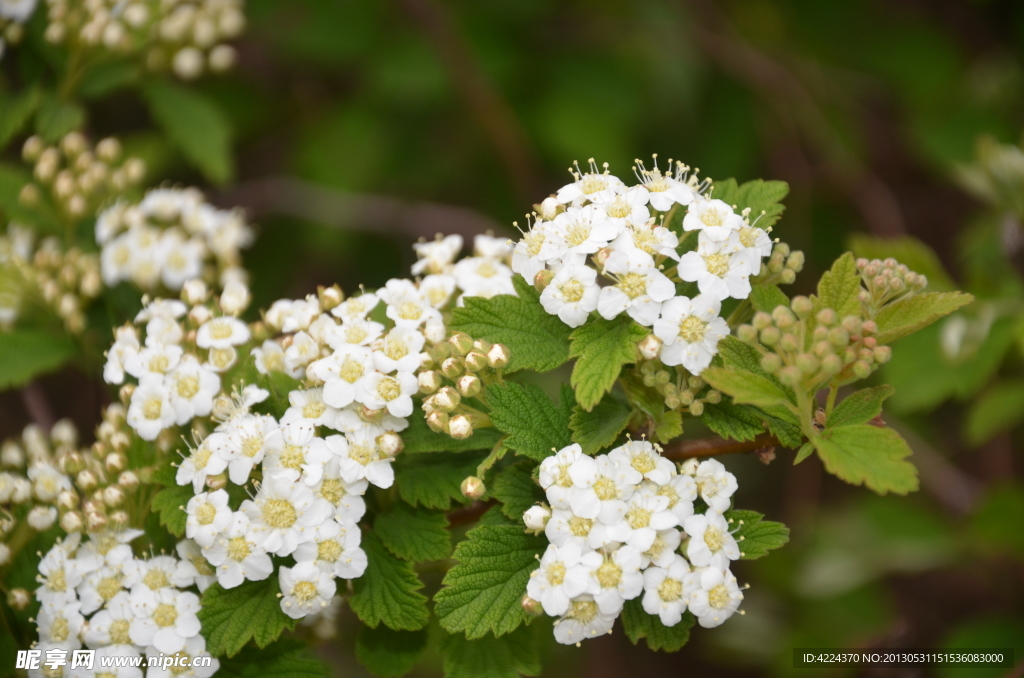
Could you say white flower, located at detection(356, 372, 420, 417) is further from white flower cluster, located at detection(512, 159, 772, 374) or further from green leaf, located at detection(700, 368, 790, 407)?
green leaf, located at detection(700, 368, 790, 407)

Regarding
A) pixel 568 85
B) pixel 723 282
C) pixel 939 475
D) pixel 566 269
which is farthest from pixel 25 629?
pixel 939 475

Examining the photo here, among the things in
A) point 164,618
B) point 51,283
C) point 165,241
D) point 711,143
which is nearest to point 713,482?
point 164,618

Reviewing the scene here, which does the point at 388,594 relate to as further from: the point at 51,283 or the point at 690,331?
the point at 51,283

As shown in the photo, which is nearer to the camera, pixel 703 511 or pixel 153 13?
pixel 703 511

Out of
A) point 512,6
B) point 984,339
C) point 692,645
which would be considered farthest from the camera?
point 692,645

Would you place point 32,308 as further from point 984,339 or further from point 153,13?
point 984,339

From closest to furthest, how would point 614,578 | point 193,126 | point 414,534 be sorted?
point 614,578, point 414,534, point 193,126
